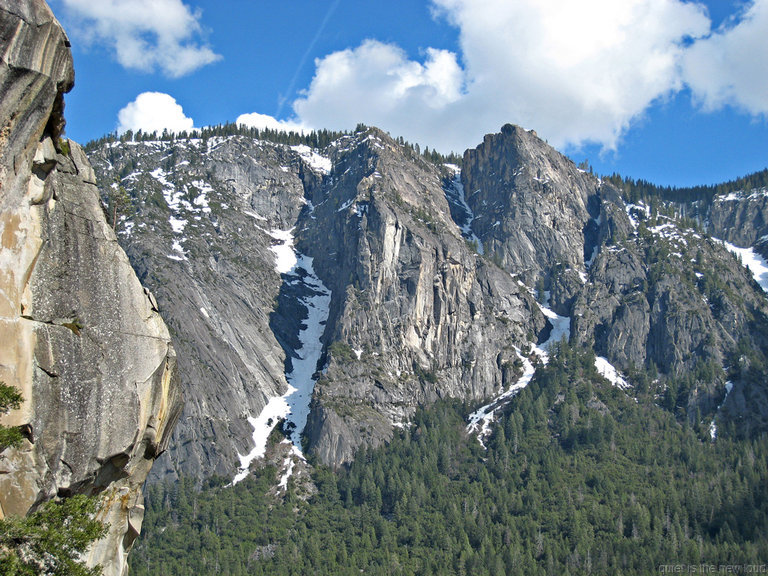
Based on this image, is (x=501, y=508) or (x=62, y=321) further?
(x=501, y=508)

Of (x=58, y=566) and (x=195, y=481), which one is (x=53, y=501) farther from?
(x=195, y=481)

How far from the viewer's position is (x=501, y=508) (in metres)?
162

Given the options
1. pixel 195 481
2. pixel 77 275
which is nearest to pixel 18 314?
pixel 77 275

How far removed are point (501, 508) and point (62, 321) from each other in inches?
5565

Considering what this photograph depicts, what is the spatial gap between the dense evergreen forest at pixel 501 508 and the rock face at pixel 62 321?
372 ft

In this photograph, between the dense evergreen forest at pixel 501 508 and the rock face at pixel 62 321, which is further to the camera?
the dense evergreen forest at pixel 501 508

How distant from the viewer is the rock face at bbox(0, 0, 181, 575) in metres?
28.5

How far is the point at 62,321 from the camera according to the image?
3062 cm

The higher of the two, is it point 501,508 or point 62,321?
point 501,508

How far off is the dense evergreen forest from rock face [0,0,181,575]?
113322 mm

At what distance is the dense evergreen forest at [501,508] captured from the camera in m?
142

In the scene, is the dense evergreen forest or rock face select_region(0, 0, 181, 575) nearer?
rock face select_region(0, 0, 181, 575)

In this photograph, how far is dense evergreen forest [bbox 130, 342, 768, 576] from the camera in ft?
466

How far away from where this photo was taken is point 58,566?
27.2m
